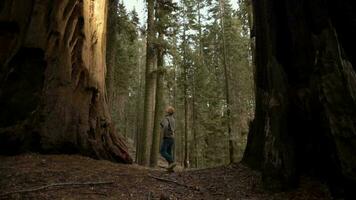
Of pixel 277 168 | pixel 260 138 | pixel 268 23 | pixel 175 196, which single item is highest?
pixel 268 23

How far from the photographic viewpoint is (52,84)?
804 cm

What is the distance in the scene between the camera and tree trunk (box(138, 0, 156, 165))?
13.8 m

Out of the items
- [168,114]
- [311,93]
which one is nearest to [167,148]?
[168,114]

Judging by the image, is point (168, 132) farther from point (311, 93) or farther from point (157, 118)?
point (311, 93)

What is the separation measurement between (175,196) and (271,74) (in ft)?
8.77

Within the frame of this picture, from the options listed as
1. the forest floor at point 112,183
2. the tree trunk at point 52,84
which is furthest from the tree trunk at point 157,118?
the forest floor at point 112,183

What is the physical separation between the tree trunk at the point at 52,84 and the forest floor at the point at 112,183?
544 millimetres

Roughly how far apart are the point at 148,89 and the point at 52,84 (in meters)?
6.63

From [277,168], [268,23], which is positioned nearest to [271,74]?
[268,23]

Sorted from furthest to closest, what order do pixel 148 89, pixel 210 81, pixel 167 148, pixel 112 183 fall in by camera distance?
pixel 210 81
pixel 148 89
pixel 167 148
pixel 112 183

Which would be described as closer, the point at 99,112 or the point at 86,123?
the point at 86,123

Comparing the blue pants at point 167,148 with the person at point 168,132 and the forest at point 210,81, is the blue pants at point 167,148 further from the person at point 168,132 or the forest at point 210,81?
the forest at point 210,81

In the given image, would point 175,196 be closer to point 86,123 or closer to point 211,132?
point 86,123

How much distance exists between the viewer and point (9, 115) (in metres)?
7.62
